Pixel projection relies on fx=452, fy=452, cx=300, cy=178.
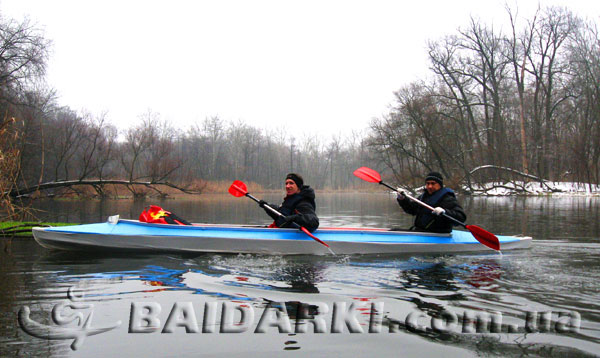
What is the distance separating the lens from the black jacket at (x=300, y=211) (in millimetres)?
7316

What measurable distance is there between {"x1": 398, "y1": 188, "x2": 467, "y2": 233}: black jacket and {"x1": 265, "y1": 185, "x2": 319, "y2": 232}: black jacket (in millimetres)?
1746

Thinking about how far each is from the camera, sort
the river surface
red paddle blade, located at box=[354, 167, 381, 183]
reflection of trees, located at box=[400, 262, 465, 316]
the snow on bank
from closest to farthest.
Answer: the river surface < reflection of trees, located at box=[400, 262, 465, 316] < red paddle blade, located at box=[354, 167, 381, 183] < the snow on bank

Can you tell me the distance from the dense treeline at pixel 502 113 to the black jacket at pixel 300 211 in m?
25.0

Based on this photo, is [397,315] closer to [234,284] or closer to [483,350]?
[483,350]

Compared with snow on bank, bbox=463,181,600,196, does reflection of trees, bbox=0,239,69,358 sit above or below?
below

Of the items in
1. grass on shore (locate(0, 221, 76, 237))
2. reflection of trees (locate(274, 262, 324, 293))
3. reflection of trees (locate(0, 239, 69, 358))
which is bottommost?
reflection of trees (locate(0, 239, 69, 358))

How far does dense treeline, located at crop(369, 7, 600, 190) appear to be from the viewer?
3173cm

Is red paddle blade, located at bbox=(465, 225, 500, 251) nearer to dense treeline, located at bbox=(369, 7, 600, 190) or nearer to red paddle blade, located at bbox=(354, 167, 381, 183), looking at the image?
red paddle blade, located at bbox=(354, 167, 381, 183)

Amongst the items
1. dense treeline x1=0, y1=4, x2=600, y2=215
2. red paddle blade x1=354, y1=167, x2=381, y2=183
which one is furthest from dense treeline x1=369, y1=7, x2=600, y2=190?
red paddle blade x1=354, y1=167, x2=381, y2=183

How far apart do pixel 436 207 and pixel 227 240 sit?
3547 millimetres

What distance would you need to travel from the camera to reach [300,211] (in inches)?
299

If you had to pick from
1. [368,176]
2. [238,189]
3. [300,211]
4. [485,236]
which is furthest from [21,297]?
[485,236]

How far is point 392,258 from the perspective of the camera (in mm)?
7406

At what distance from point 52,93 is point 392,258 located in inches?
881
